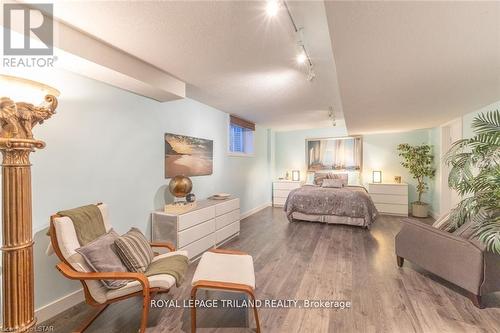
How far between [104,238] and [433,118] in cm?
538

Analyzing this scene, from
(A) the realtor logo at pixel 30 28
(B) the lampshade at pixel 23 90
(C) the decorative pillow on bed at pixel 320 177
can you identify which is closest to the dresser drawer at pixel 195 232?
(B) the lampshade at pixel 23 90

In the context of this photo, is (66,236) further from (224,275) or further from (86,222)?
(224,275)

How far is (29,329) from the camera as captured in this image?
1.39 meters

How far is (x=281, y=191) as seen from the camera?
6.69 m

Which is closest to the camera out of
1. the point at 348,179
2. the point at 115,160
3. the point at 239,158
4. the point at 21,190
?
the point at 21,190

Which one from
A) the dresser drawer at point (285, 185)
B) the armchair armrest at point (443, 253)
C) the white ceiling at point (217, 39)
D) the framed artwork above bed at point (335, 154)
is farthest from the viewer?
the dresser drawer at point (285, 185)

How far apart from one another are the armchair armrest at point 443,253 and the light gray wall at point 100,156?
3.08m

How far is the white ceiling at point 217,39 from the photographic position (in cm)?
144

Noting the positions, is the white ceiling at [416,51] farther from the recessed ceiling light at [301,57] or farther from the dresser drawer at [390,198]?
the dresser drawer at [390,198]

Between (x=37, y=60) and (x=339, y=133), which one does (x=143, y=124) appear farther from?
(x=339, y=133)

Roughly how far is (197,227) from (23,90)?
2.22 m

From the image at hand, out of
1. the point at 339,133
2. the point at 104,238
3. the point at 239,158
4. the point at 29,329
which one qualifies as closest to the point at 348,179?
the point at 339,133

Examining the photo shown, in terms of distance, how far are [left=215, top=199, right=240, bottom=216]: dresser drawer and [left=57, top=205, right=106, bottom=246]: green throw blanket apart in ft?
5.48

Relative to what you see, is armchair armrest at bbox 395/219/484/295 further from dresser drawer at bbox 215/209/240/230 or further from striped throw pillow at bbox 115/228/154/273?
striped throw pillow at bbox 115/228/154/273
